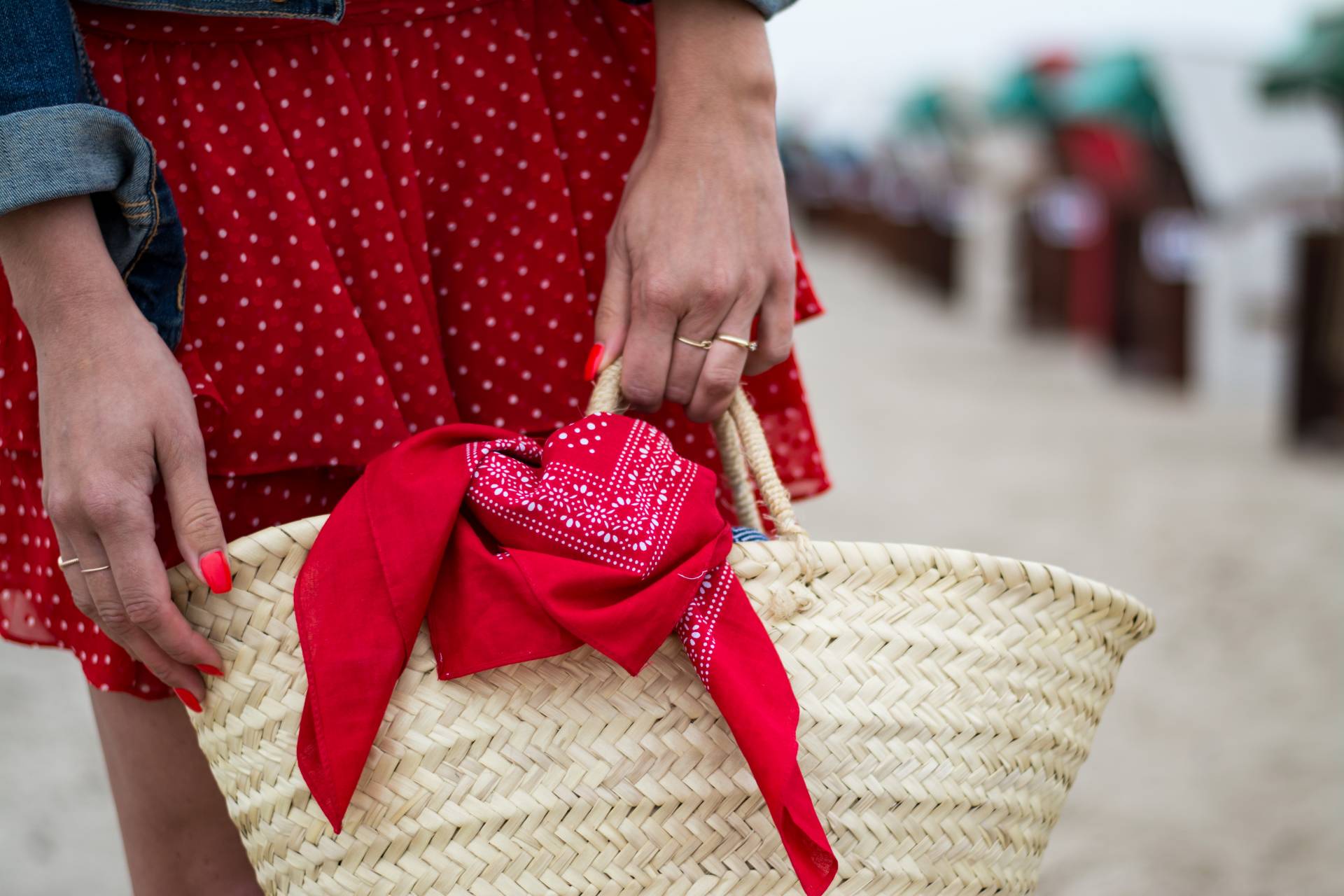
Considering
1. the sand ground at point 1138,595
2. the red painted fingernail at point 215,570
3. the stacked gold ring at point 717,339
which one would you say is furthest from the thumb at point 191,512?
the sand ground at point 1138,595

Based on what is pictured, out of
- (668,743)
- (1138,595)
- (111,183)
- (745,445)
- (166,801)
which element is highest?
(111,183)

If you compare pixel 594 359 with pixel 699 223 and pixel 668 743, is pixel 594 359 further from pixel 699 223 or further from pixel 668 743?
pixel 668 743

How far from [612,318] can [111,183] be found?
0.33m

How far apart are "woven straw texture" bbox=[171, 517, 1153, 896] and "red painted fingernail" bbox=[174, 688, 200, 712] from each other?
10mm

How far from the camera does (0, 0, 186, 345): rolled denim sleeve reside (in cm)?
78

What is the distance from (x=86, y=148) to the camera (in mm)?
796

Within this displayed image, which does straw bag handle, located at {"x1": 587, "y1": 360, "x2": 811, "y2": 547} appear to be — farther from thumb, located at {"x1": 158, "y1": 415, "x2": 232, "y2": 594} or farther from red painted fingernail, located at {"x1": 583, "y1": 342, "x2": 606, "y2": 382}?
thumb, located at {"x1": 158, "y1": 415, "x2": 232, "y2": 594}

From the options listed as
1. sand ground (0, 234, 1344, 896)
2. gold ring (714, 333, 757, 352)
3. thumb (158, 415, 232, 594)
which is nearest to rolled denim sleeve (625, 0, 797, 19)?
gold ring (714, 333, 757, 352)

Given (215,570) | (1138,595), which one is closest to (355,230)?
(215,570)

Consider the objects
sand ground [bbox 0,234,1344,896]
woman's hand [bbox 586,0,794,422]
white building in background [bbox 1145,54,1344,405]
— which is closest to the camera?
woman's hand [bbox 586,0,794,422]

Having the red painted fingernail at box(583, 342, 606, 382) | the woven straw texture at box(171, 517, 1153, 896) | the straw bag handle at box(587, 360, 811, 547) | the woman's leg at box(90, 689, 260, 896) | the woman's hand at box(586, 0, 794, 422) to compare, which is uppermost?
the woman's hand at box(586, 0, 794, 422)

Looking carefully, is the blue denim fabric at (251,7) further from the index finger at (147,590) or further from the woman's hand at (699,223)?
the index finger at (147,590)

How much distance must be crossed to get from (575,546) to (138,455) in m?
0.27

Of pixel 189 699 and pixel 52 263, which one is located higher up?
pixel 52 263
